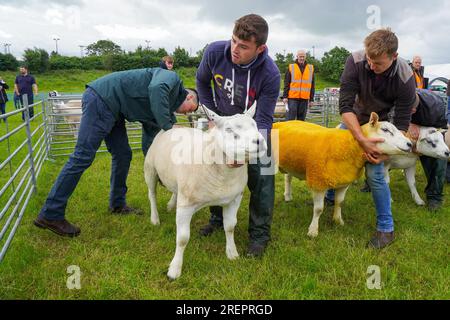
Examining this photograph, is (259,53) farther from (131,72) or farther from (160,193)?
(160,193)

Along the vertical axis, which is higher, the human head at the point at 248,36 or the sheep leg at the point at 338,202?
the human head at the point at 248,36

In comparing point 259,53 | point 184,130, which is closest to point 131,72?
point 184,130

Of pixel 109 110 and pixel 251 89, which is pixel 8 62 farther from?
pixel 251 89

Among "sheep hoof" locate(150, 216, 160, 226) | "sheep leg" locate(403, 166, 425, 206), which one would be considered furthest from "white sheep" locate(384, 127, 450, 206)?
"sheep hoof" locate(150, 216, 160, 226)

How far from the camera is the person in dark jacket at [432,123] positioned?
440 cm

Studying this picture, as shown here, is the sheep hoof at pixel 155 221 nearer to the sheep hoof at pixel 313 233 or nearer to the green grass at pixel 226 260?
the green grass at pixel 226 260

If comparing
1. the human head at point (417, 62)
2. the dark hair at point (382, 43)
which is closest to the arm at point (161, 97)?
the dark hair at point (382, 43)

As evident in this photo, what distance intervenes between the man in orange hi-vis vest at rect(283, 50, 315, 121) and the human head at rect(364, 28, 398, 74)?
6.62m

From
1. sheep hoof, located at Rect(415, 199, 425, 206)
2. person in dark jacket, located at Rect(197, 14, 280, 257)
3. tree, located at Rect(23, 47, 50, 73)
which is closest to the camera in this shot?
person in dark jacket, located at Rect(197, 14, 280, 257)

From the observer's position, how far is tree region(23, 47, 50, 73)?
145ft

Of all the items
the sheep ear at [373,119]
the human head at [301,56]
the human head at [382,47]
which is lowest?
the sheep ear at [373,119]

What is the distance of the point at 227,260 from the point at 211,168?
0.95 metres

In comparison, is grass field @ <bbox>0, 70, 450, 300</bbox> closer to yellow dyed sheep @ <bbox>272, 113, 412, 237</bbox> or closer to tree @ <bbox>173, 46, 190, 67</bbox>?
yellow dyed sheep @ <bbox>272, 113, 412, 237</bbox>

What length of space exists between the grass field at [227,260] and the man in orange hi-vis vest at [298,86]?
5.74 meters
